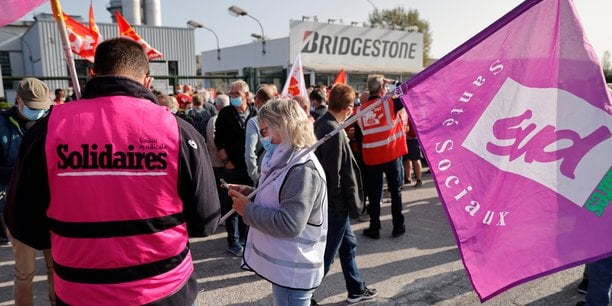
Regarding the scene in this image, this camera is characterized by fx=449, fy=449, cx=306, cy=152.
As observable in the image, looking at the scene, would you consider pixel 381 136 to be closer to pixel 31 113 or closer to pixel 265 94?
pixel 265 94

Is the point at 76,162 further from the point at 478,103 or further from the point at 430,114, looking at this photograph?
the point at 478,103

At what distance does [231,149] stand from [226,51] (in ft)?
83.7

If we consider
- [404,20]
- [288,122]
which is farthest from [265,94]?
[404,20]

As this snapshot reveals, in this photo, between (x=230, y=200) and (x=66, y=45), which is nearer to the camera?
(x=66, y=45)

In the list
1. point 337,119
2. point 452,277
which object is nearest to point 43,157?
point 337,119

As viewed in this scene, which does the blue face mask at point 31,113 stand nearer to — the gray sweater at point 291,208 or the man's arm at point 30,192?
the man's arm at point 30,192

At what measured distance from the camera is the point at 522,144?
7.35ft

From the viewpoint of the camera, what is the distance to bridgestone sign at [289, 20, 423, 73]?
24.9 meters

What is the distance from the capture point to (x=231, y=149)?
515 centimetres

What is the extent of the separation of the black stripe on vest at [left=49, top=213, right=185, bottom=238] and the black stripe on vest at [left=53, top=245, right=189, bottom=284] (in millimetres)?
144

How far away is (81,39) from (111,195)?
23.5 feet

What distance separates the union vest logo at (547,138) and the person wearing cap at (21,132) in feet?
10.4

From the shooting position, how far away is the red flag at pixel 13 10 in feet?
7.37

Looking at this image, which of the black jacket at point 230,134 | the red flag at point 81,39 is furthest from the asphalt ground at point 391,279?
the red flag at point 81,39
